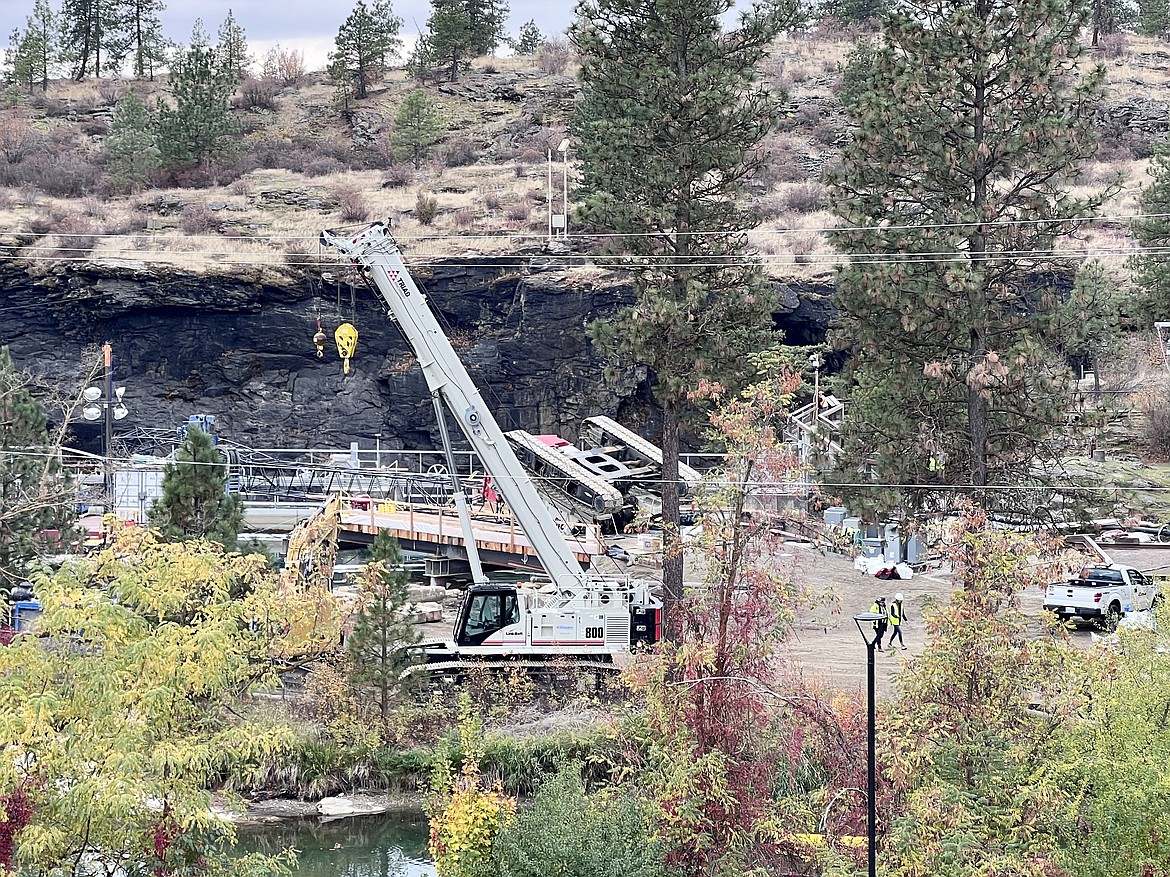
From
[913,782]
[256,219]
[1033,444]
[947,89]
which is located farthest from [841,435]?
[256,219]

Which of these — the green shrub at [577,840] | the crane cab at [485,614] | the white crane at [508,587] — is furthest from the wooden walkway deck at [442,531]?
the green shrub at [577,840]

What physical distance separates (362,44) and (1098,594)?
2240 inches

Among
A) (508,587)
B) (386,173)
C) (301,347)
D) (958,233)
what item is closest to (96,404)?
(301,347)

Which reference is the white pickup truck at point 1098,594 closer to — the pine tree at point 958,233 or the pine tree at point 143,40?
the pine tree at point 958,233

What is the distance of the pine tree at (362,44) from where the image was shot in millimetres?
71062

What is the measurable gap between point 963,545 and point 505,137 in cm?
5740

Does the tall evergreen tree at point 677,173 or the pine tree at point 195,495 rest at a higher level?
the tall evergreen tree at point 677,173

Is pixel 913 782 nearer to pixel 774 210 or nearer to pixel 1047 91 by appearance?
pixel 1047 91

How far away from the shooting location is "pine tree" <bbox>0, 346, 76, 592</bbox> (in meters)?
25.4

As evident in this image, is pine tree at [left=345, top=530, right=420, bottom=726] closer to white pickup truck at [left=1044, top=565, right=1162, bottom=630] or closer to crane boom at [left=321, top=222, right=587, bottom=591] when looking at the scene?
crane boom at [left=321, top=222, right=587, bottom=591]

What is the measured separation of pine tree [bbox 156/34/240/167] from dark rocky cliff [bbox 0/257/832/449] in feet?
41.2

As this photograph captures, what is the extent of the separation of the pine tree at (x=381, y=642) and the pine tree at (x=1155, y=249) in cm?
2941

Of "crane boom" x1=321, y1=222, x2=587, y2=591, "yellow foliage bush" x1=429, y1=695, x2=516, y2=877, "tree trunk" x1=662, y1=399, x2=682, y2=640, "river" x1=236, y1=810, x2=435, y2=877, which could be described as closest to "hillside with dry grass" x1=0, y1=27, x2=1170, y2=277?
"tree trunk" x1=662, y1=399, x2=682, y2=640

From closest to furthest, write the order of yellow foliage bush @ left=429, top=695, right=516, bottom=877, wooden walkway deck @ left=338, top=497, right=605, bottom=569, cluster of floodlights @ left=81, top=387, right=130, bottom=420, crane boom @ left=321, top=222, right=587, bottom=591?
yellow foliage bush @ left=429, top=695, right=516, bottom=877, crane boom @ left=321, top=222, right=587, bottom=591, cluster of floodlights @ left=81, top=387, right=130, bottom=420, wooden walkway deck @ left=338, top=497, right=605, bottom=569
